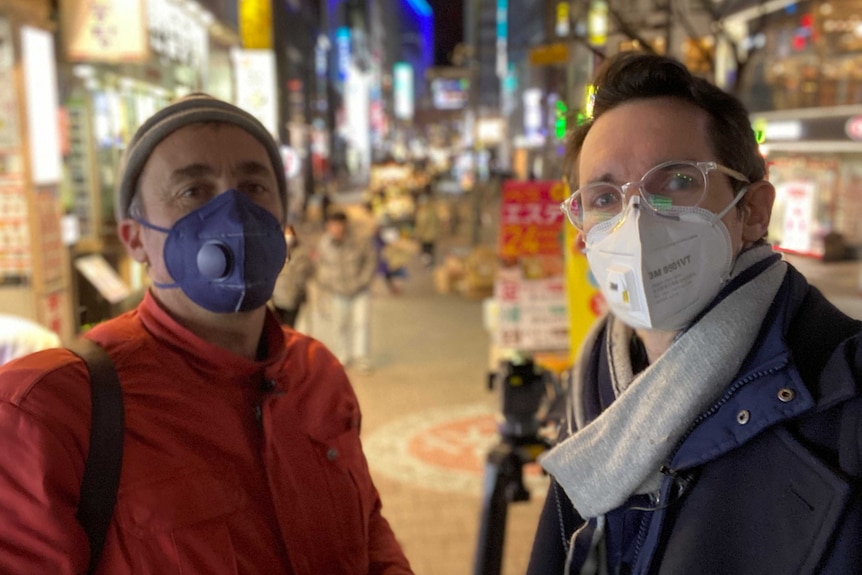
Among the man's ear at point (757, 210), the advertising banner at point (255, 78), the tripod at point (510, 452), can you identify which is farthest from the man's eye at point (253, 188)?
the advertising banner at point (255, 78)

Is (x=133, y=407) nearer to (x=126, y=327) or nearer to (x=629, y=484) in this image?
(x=126, y=327)

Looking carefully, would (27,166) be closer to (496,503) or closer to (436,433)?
(436,433)

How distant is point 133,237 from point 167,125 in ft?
1.08

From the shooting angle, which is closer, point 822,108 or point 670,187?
point 670,187

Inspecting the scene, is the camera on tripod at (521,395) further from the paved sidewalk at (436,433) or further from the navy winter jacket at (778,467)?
the navy winter jacket at (778,467)

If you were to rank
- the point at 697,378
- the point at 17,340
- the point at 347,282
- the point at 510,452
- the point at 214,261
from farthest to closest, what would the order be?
the point at 347,282, the point at 510,452, the point at 17,340, the point at 214,261, the point at 697,378

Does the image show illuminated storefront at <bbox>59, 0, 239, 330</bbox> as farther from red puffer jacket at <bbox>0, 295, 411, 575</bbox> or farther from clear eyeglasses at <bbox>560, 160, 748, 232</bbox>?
clear eyeglasses at <bbox>560, 160, 748, 232</bbox>

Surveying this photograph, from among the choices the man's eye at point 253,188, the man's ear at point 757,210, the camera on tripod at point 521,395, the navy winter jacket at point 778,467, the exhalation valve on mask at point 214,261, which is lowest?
the camera on tripod at point 521,395

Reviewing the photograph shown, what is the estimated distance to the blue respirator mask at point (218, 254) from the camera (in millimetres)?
1842

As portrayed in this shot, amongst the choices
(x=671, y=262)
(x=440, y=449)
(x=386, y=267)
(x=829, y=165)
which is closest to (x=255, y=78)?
(x=386, y=267)

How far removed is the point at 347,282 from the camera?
30.9 feet

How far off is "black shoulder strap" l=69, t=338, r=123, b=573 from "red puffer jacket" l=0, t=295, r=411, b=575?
18mm

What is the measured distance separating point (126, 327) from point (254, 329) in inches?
12.6

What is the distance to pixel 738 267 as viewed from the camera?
5.31 feet
